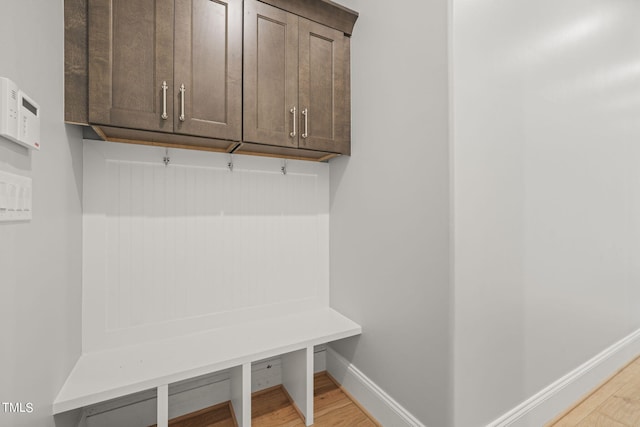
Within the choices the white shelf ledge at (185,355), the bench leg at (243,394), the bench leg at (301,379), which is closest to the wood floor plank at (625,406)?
the white shelf ledge at (185,355)

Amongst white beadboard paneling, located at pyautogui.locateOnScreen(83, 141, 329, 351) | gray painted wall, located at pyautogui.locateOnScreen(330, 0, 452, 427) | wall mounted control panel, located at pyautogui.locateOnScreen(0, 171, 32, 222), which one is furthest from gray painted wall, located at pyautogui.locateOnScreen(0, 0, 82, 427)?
gray painted wall, located at pyautogui.locateOnScreen(330, 0, 452, 427)

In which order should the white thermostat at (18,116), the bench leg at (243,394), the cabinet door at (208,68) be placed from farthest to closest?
1. the bench leg at (243,394)
2. the cabinet door at (208,68)
3. the white thermostat at (18,116)

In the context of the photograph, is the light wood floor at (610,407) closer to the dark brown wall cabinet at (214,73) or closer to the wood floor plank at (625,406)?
the wood floor plank at (625,406)

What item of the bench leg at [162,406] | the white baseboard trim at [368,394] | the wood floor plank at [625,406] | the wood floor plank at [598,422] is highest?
the bench leg at [162,406]

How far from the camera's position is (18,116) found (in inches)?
29.2

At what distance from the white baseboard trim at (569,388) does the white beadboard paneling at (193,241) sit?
1.18m

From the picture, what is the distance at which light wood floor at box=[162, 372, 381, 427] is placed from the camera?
4.99ft

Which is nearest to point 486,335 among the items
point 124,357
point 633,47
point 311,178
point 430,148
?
point 430,148

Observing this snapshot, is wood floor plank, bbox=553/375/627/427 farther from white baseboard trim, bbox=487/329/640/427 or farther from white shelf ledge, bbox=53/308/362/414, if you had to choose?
white shelf ledge, bbox=53/308/362/414

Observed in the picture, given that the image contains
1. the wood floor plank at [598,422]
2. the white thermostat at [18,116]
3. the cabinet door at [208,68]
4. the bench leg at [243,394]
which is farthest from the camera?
the wood floor plank at [598,422]

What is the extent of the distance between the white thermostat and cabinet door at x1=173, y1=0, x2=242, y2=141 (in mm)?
480

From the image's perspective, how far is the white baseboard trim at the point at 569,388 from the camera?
1.37m

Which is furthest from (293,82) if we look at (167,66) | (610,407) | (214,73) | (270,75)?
(610,407)

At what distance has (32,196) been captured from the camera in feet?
2.77
